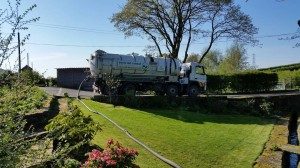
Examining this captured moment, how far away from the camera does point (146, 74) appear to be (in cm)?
3409

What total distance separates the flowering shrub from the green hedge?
3801cm

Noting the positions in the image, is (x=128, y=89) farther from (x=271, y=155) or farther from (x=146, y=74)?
(x=271, y=155)

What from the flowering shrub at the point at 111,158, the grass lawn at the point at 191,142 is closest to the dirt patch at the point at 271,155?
the grass lawn at the point at 191,142

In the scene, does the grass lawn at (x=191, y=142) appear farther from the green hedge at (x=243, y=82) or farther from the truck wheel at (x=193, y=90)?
the green hedge at (x=243, y=82)

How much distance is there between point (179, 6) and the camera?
163 feet

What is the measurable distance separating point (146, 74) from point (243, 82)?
17.5m

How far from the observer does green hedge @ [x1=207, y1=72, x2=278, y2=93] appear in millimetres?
46812

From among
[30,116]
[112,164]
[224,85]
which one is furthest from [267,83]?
[112,164]

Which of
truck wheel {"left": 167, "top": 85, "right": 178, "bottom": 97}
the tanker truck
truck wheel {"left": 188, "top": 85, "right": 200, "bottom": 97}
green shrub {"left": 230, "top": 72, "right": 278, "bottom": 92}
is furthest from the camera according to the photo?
green shrub {"left": 230, "top": 72, "right": 278, "bottom": 92}

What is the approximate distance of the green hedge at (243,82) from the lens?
4681cm

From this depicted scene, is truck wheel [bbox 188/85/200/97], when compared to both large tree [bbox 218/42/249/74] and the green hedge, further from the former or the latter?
large tree [bbox 218/42/249/74]

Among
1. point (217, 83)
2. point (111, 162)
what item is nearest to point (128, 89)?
point (217, 83)

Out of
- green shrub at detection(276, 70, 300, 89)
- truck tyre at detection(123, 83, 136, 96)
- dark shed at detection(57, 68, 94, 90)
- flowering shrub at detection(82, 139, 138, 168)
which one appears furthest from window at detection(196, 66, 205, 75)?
flowering shrub at detection(82, 139, 138, 168)

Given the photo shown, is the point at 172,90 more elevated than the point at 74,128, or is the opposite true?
the point at 172,90
